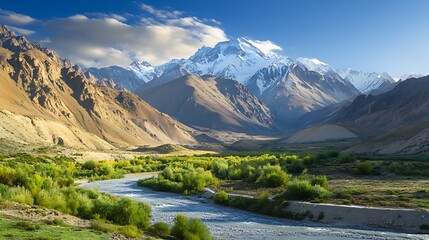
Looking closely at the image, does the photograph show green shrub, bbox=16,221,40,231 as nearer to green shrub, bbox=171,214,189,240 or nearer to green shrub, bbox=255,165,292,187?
green shrub, bbox=171,214,189,240

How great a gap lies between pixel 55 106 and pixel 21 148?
91473 millimetres

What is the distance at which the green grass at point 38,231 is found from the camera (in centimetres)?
1584

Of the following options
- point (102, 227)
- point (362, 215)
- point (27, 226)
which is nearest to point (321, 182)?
point (362, 215)

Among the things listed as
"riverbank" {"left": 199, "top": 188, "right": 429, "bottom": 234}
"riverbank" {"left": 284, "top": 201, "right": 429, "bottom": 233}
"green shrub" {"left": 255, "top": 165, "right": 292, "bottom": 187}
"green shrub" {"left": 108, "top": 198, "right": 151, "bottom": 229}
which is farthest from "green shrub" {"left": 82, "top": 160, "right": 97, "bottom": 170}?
"green shrub" {"left": 108, "top": 198, "right": 151, "bottom": 229}

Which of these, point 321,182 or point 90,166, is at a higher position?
point 321,182

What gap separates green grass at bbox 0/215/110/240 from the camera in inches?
624

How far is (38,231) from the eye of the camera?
1706 cm

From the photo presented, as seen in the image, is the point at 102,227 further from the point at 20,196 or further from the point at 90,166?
the point at 90,166

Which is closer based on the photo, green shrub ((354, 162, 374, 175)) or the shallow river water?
the shallow river water

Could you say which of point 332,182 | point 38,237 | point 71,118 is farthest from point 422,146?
point 71,118

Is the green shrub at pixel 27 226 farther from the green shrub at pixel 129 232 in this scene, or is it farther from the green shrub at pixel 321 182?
the green shrub at pixel 321 182

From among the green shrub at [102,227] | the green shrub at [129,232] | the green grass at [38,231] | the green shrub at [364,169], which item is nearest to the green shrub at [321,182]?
the green shrub at [364,169]

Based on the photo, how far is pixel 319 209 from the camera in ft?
95.7

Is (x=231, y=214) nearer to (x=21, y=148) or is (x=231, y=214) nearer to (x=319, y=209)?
(x=319, y=209)
